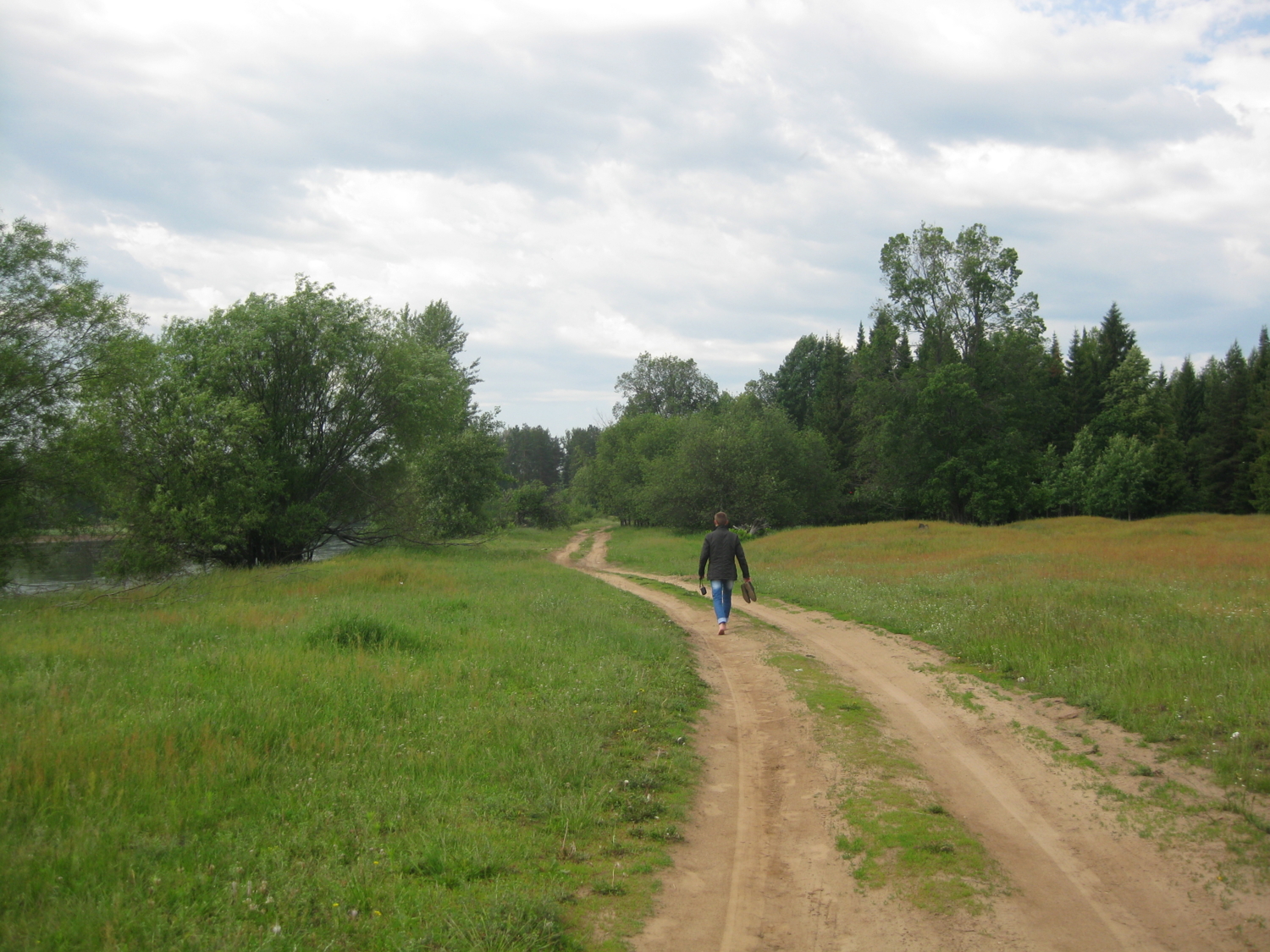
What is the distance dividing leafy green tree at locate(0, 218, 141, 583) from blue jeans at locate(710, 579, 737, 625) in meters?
17.9

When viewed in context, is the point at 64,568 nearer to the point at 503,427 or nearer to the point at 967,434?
the point at 503,427

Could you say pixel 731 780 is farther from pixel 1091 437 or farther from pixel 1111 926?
pixel 1091 437

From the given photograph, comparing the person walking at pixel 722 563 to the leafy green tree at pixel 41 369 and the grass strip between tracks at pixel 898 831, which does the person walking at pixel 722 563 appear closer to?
the grass strip between tracks at pixel 898 831

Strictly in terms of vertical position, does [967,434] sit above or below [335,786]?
above

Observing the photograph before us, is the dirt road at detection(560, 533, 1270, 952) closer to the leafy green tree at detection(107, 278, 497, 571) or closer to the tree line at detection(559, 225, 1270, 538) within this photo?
the leafy green tree at detection(107, 278, 497, 571)

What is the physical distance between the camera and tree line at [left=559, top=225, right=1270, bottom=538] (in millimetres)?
52188

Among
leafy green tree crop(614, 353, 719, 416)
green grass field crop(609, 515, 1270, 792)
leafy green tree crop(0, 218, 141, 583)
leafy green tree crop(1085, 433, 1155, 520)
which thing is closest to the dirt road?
green grass field crop(609, 515, 1270, 792)

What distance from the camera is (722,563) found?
14078 mm

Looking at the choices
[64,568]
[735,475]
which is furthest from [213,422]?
[735,475]

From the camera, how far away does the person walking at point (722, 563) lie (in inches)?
553

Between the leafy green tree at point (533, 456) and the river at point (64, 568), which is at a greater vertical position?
the leafy green tree at point (533, 456)

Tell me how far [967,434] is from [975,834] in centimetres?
5332

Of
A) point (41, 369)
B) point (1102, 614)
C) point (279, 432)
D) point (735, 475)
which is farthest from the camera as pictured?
point (735, 475)

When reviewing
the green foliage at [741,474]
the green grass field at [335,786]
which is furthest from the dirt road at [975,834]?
the green foliage at [741,474]
